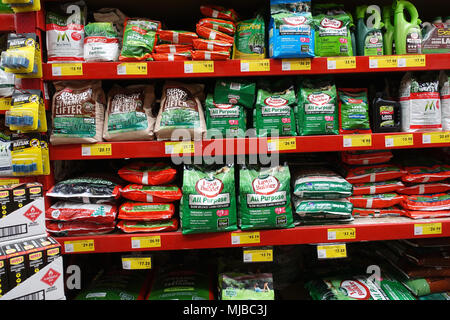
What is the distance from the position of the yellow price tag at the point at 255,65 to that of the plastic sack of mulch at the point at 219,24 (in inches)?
9.0

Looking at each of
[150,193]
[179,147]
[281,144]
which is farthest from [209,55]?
[150,193]

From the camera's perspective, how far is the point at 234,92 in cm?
188

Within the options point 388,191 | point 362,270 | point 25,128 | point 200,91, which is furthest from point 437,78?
point 25,128

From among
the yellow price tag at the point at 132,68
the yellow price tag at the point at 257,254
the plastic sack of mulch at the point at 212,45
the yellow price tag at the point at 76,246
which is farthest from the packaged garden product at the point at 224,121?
the yellow price tag at the point at 76,246

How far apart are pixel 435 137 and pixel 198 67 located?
144cm

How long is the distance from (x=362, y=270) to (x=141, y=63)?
1.96 metres

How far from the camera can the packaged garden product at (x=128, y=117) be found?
1.79 metres

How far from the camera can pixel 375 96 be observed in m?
1.95

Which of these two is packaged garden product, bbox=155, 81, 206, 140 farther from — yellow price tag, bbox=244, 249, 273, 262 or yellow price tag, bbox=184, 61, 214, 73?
yellow price tag, bbox=244, 249, 273, 262

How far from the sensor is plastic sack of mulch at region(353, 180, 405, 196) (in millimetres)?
1984

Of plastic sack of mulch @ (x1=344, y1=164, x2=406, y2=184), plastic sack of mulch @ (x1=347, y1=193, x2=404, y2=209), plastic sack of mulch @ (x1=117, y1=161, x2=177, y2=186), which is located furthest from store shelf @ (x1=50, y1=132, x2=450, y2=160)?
plastic sack of mulch @ (x1=347, y1=193, x2=404, y2=209)

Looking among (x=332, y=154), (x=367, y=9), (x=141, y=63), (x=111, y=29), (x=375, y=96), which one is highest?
(x=367, y=9)

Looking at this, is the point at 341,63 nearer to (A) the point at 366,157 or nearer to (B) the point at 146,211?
(A) the point at 366,157
